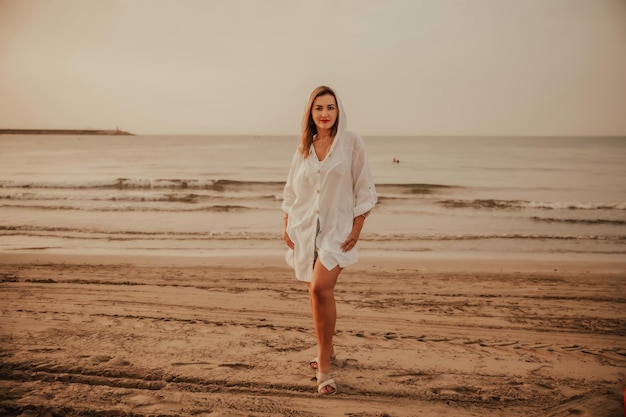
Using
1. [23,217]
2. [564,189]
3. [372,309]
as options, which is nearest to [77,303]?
[372,309]

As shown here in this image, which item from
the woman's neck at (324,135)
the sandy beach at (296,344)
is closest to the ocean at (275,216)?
the sandy beach at (296,344)

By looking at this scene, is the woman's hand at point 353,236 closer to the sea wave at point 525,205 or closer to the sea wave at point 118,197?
the sea wave at point 525,205

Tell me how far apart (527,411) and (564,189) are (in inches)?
741

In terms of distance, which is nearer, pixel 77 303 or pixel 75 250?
pixel 77 303

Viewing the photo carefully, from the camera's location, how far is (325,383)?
2938 millimetres

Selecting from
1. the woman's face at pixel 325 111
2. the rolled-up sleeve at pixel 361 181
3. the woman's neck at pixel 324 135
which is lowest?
the rolled-up sleeve at pixel 361 181

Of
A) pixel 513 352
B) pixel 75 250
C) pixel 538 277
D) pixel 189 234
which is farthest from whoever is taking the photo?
pixel 189 234

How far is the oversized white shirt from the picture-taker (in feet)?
9.32

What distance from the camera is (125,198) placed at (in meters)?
15.3

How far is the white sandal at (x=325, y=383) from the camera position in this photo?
115 inches

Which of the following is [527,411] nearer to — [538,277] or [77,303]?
[538,277]

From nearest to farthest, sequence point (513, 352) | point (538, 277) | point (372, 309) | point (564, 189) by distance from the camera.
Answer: point (513, 352)
point (372, 309)
point (538, 277)
point (564, 189)

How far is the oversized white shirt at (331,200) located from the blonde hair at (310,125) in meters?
0.05

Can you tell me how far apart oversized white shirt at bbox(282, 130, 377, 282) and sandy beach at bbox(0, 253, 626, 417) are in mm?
948
